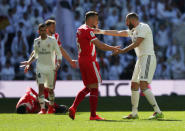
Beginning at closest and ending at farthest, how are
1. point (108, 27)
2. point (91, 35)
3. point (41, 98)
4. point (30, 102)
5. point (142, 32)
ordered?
point (91, 35), point (142, 32), point (41, 98), point (30, 102), point (108, 27)

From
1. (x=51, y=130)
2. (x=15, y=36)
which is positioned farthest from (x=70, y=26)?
(x=51, y=130)

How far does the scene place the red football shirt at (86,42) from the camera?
9281 mm

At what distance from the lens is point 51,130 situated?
7.23 metres

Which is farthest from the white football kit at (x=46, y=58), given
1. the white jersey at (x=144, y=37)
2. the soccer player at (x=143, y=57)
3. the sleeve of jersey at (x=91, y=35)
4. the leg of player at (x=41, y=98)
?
the white jersey at (x=144, y=37)

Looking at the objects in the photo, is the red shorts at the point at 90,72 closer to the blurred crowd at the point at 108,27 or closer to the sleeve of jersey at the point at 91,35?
the sleeve of jersey at the point at 91,35

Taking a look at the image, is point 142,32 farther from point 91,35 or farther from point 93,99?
point 93,99

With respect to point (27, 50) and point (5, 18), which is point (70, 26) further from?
point (5, 18)

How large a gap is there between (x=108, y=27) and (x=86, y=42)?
9.67 metres

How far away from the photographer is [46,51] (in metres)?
11.4

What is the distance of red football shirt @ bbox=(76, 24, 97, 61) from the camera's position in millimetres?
9281

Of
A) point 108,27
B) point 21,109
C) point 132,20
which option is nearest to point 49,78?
point 21,109

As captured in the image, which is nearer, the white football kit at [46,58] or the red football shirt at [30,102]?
the white football kit at [46,58]

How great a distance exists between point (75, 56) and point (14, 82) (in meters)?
2.23

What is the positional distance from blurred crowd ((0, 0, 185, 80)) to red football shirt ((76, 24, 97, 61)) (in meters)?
7.10
